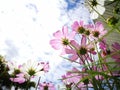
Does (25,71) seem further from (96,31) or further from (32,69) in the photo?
(96,31)

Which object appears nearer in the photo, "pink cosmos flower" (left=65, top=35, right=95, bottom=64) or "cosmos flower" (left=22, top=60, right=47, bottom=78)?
"pink cosmos flower" (left=65, top=35, right=95, bottom=64)

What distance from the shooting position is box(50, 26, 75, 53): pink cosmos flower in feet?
2.97

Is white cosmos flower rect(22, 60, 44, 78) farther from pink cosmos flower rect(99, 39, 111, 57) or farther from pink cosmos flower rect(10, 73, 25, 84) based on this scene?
pink cosmos flower rect(99, 39, 111, 57)

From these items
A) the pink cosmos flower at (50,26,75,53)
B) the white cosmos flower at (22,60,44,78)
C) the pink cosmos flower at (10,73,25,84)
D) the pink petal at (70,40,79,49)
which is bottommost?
the pink cosmos flower at (10,73,25,84)

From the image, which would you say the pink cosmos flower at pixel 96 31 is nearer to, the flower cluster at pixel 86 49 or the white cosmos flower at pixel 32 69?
the flower cluster at pixel 86 49

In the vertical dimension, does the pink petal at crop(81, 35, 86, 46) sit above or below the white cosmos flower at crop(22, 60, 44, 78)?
above

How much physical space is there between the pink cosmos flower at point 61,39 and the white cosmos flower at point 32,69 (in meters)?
0.09

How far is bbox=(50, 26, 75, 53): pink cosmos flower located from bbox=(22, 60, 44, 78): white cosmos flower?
0.29ft

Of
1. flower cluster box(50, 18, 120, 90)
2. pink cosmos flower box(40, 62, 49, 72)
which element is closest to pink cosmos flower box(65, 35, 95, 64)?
flower cluster box(50, 18, 120, 90)

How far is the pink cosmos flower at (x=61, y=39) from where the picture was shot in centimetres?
90

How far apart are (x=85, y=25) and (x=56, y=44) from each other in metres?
0.11

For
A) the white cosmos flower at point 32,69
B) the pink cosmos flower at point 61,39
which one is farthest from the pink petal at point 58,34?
the white cosmos flower at point 32,69

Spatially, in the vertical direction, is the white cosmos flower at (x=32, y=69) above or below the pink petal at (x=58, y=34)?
below

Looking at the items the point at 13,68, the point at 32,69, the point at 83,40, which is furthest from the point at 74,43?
the point at 13,68
